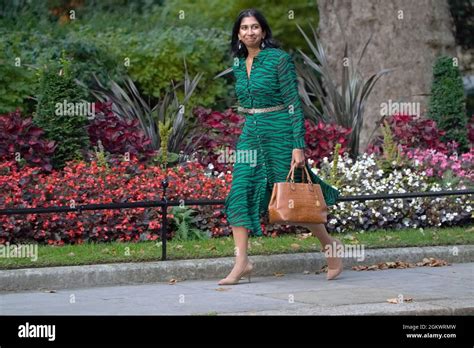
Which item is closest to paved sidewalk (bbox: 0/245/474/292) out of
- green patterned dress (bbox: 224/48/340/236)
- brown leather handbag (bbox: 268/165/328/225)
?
green patterned dress (bbox: 224/48/340/236)

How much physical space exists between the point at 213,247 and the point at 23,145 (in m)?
2.60

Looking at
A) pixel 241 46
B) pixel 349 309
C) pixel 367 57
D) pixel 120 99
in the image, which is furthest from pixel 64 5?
pixel 349 309

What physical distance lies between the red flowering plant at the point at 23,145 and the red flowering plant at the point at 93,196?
175mm

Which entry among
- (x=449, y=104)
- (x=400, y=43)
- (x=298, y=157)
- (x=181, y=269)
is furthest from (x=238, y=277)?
(x=400, y=43)

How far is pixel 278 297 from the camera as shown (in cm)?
923

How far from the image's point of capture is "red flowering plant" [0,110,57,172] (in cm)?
1250

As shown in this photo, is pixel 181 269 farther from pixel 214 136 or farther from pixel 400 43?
pixel 400 43

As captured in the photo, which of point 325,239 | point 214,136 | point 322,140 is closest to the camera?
point 325,239

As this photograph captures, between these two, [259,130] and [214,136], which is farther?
[214,136]

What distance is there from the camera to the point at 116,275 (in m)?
10.1

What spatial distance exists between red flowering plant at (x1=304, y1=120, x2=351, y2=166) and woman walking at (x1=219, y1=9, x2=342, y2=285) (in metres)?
3.87

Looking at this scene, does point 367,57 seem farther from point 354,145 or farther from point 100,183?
point 100,183

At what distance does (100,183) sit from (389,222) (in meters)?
3.04
